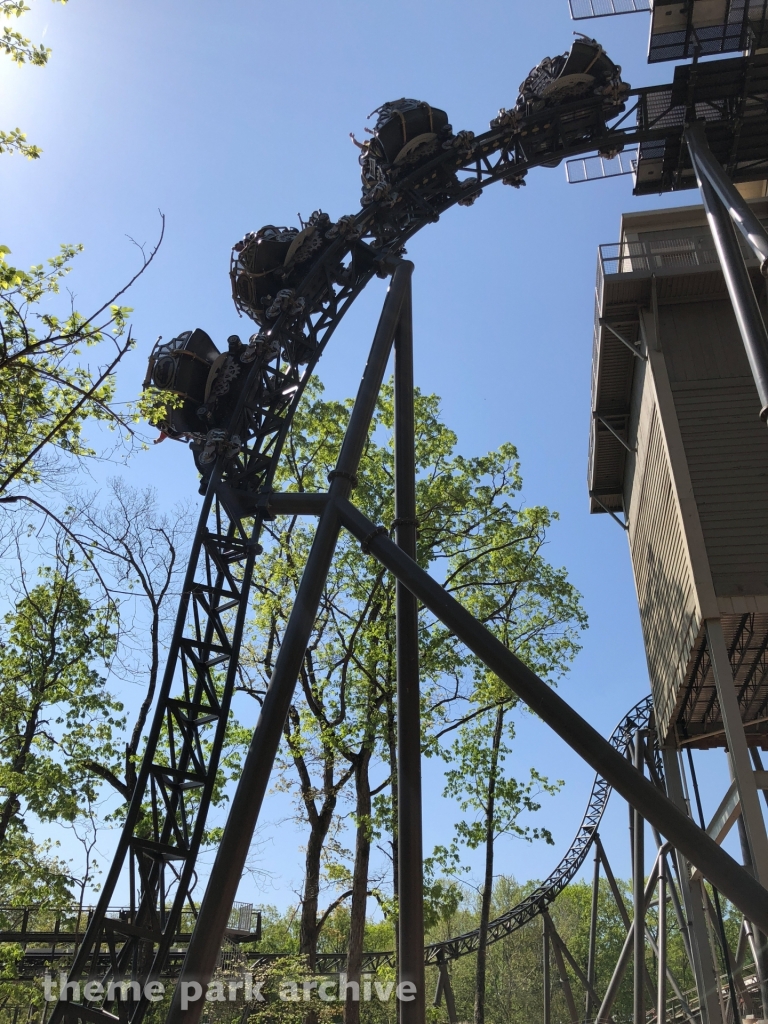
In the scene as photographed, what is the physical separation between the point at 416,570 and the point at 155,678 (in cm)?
1099

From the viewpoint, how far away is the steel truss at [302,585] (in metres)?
5.91

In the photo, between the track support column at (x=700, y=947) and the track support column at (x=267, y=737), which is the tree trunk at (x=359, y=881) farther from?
the track support column at (x=267, y=737)

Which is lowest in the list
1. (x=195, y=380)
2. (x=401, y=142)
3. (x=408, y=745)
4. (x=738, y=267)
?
→ (x=408, y=745)

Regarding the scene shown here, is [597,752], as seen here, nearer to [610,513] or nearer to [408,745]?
[408,745]

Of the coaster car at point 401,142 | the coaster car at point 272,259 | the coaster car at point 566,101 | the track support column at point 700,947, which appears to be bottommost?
the track support column at point 700,947

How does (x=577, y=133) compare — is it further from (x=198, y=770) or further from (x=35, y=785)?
(x=35, y=785)

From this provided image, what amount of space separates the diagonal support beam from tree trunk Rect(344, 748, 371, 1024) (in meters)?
9.24

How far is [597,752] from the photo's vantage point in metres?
5.62

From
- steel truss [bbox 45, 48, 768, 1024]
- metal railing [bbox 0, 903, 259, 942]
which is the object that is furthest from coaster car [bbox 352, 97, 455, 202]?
metal railing [bbox 0, 903, 259, 942]

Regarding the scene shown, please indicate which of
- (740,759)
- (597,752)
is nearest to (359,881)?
(740,759)

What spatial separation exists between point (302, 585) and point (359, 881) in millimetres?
9311

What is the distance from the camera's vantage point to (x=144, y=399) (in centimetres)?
754

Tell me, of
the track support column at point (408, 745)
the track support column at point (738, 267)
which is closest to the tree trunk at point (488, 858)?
the track support column at point (408, 745)

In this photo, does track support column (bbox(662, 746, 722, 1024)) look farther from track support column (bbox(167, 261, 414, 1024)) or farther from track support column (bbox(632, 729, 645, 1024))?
track support column (bbox(167, 261, 414, 1024))
